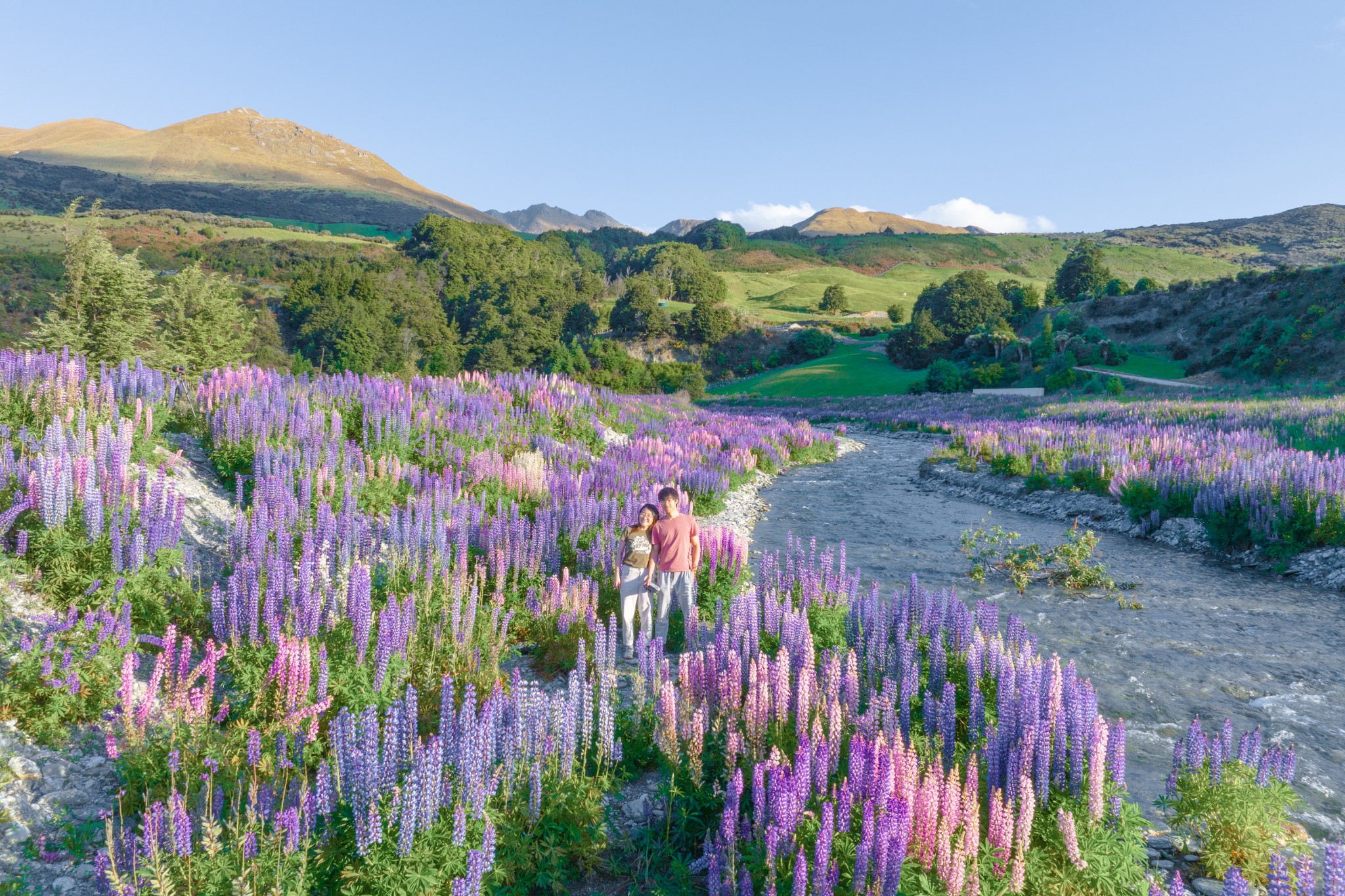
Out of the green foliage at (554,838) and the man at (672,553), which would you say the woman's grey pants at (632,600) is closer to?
the man at (672,553)

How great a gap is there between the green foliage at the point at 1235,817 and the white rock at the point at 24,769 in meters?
6.62

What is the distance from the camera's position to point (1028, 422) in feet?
86.8

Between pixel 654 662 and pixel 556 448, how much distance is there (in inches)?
408

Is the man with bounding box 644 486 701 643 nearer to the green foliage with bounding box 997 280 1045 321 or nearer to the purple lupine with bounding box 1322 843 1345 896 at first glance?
the purple lupine with bounding box 1322 843 1345 896

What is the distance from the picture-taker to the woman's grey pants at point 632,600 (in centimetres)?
749

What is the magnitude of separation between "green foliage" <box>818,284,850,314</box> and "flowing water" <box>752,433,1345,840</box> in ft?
386

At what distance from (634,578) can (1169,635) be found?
6286mm

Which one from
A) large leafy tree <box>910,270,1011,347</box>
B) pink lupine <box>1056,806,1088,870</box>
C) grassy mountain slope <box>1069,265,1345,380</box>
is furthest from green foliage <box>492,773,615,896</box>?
large leafy tree <box>910,270,1011,347</box>

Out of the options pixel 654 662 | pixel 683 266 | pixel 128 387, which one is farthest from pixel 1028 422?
pixel 683 266

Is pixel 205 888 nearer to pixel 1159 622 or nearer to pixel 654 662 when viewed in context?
pixel 654 662

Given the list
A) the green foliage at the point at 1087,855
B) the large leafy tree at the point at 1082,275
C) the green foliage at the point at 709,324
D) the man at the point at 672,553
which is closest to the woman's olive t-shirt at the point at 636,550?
the man at the point at 672,553

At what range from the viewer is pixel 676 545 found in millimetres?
7863

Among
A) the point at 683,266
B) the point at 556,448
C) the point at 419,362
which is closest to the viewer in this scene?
the point at 556,448

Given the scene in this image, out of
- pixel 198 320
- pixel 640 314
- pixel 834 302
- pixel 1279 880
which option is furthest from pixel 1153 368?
pixel 834 302
